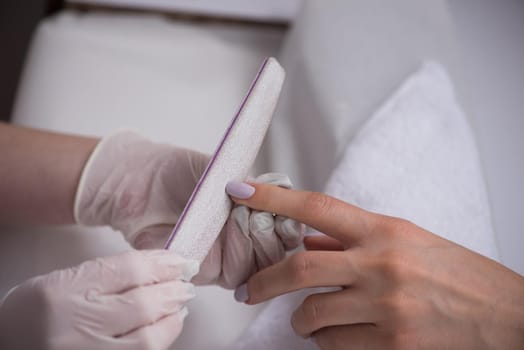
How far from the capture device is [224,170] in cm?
59

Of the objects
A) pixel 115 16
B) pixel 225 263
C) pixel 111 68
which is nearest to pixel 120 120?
pixel 111 68

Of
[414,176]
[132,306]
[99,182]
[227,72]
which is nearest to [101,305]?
[132,306]

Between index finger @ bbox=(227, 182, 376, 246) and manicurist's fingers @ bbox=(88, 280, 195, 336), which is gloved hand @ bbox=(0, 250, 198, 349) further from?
index finger @ bbox=(227, 182, 376, 246)

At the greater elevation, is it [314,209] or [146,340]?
[314,209]

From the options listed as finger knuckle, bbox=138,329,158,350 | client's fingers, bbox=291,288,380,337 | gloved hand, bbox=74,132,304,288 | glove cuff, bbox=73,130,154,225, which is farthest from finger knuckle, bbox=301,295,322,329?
glove cuff, bbox=73,130,154,225

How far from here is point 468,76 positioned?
124cm

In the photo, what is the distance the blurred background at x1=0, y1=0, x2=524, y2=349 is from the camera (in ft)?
3.13

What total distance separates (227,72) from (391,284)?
0.82 m

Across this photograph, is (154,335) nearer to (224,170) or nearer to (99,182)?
(224,170)

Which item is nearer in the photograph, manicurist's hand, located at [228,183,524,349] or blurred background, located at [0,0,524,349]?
manicurist's hand, located at [228,183,524,349]

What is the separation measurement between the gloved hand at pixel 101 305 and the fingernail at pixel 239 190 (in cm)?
10

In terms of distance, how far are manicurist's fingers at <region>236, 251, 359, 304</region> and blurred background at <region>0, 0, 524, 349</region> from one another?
28 cm

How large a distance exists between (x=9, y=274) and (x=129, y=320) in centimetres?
41

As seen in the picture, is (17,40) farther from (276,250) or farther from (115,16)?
(276,250)
